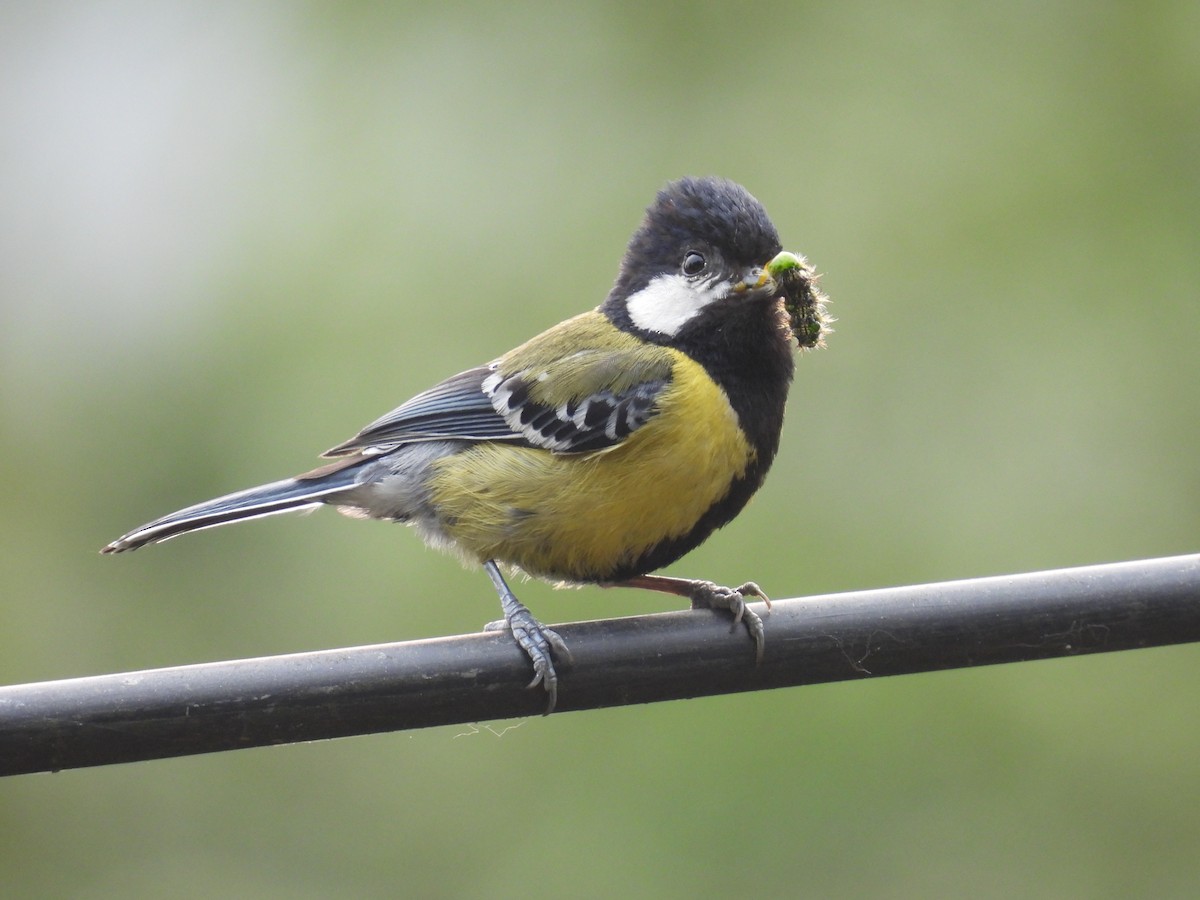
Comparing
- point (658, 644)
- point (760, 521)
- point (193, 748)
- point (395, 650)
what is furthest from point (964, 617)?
point (760, 521)

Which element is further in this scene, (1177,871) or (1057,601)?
(1177,871)

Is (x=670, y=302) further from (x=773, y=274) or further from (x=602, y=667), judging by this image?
(x=602, y=667)

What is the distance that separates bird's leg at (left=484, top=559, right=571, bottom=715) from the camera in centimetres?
220

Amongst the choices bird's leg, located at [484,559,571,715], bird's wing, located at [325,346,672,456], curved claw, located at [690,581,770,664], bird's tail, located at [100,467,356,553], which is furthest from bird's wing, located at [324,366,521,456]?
curved claw, located at [690,581,770,664]

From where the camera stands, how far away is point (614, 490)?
2881mm

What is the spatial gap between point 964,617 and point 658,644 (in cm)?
54

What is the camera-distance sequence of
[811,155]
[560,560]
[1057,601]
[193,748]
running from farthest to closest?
[811,155] → [560,560] → [1057,601] → [193,748]

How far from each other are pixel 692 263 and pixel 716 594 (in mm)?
863

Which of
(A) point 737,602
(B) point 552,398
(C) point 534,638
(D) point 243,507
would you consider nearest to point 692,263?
(B) point 552,398

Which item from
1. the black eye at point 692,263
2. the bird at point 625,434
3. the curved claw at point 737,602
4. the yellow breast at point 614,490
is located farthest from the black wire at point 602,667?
the black eye at point 692,263

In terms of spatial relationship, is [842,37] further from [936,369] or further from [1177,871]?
[1177,871]

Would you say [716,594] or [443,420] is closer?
[716,594]

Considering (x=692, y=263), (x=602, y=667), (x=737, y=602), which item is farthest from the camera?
(x=692, y=263)

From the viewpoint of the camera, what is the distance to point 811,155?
5414 millimetres
